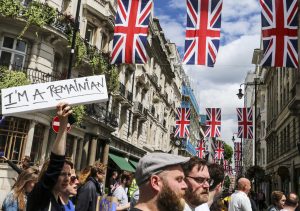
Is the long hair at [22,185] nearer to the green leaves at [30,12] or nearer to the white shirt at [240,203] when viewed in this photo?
the white shirt at [240,203]

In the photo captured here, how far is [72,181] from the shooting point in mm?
→ 4168

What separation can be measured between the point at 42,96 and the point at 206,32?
30.2 feet

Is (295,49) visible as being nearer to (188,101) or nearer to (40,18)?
(40,18)

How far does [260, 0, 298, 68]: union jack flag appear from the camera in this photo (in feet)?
37.3

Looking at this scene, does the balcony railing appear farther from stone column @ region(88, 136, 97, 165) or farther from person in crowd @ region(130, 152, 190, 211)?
person in crowd @ region(130, 152, 190, 211)

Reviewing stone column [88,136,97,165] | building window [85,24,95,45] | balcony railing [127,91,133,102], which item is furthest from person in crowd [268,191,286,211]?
balcony railing [127,91,133,102]

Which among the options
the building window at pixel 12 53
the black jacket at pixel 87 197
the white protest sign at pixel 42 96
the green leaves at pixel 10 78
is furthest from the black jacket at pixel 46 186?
the building window at pixel 12 53

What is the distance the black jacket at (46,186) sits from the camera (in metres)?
3.04

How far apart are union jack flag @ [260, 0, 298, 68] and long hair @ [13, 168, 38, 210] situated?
8.98 m

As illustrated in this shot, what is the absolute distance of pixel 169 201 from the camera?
224cm

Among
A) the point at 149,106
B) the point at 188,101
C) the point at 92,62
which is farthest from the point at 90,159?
the point at 188,101

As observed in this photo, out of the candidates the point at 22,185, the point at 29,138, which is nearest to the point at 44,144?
the point at 29,138

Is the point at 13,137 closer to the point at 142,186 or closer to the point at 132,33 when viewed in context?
the point at 132,33

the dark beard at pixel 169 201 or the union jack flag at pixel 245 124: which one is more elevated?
the union jack flag at pixel 245 124
